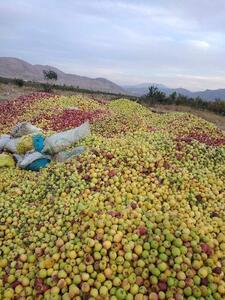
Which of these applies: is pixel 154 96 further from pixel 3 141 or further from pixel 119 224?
pixel 119 224

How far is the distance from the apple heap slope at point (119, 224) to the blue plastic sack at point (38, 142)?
701 mm

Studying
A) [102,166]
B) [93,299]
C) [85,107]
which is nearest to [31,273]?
[93,299]

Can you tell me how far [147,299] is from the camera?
3658 mm

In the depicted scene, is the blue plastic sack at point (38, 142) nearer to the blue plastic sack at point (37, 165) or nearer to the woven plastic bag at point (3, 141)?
the blue plastic sack at point (37, 165)

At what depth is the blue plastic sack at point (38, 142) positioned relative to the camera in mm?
7522

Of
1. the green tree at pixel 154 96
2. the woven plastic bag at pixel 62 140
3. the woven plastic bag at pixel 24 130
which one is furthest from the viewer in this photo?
the green tree at pixel 154 96

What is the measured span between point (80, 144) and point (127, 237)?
3186 millimetres

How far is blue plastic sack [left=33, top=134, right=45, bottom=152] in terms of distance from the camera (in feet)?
24.7

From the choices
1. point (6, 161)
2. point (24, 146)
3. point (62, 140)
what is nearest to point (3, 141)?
point (24, 146)

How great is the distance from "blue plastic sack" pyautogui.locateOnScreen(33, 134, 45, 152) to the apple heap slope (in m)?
0.70

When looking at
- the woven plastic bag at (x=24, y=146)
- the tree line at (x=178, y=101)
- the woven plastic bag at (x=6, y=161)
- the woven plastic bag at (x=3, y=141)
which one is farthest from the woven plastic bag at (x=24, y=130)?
the tree line at (x=178, y=101)

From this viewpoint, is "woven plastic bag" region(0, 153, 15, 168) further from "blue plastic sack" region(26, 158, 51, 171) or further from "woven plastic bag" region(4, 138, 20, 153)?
"blue plastic sack" region(26, 158, 51, 171)


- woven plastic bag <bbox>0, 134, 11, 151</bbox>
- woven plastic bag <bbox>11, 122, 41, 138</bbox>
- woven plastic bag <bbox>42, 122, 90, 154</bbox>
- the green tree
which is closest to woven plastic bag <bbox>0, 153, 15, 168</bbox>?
woven plastic bag <bbox>42, 122, 90, 154</bbox>

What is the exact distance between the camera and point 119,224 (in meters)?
4.43
